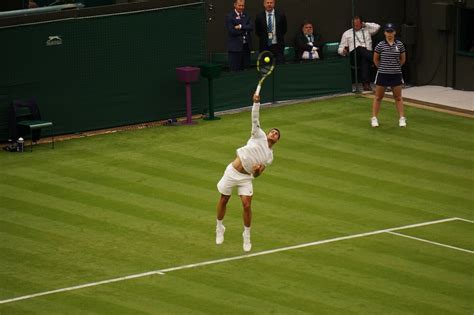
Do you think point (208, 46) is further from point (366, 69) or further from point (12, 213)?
point (12, 213)

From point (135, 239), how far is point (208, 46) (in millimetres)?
12479

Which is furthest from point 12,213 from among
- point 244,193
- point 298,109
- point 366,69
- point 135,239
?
point 366,69

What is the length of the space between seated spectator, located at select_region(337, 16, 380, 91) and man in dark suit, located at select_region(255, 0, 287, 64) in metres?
1.84

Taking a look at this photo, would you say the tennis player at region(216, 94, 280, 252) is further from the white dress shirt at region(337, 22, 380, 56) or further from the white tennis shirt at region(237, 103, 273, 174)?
the white dress shirt at region(337, 22, 380, 56)

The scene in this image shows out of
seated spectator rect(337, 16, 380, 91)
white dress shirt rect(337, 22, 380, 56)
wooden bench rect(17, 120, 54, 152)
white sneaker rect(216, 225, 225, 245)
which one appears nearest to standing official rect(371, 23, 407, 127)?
seated spectator rect(337, 16, 380, 91)

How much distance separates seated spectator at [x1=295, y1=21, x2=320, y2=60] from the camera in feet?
123

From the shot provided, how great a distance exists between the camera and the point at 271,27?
3638cm

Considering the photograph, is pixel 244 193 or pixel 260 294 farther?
pixel 244 193

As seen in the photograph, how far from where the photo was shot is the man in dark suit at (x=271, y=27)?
119 ft

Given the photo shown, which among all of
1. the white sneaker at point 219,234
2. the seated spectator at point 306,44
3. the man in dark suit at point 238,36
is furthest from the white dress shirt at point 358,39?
→ the white sneaker at point 219,234

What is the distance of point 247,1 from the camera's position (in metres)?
37.2

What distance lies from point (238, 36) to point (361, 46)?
3538mm

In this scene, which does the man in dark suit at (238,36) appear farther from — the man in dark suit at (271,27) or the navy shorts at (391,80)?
the navy shorts at (391,80)

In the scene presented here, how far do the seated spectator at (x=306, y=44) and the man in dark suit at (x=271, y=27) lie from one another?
1137 millimetres
